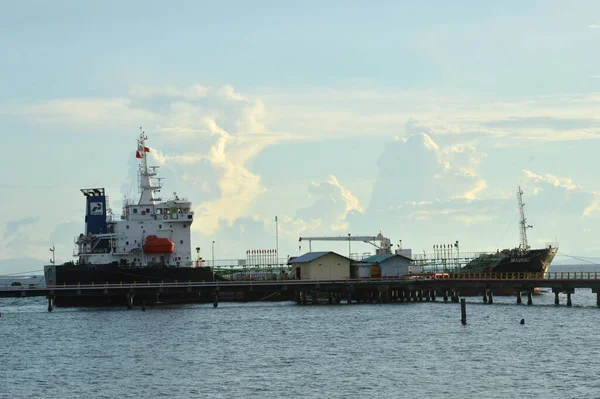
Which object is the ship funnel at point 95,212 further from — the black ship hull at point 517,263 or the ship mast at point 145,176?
the black ship hull at point 517,263

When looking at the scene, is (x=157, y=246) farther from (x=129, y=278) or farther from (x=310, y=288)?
(x=310, y=288)

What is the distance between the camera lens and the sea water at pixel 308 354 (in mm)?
47281

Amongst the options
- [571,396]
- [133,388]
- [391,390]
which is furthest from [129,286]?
[571,396]

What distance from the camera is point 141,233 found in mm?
103625

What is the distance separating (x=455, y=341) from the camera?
63781mm

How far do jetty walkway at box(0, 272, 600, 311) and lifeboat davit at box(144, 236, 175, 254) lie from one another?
13.4 feet

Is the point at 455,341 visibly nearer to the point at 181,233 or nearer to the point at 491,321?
the point at 491,321

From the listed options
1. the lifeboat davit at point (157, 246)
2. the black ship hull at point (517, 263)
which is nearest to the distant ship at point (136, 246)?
the lifeboat davit at point (157, 246)

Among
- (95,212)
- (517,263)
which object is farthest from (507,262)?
(95,212)

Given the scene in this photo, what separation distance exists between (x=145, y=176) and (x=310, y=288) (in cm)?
2491

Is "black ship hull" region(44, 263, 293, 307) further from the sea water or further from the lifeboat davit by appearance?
the sea water

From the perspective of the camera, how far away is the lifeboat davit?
10194 centimetres

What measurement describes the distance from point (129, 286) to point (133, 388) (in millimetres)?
47374

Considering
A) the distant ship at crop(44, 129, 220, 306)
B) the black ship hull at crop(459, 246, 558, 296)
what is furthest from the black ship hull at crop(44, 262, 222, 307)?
the black ship hull at crop(459, 246, 558, 296)
